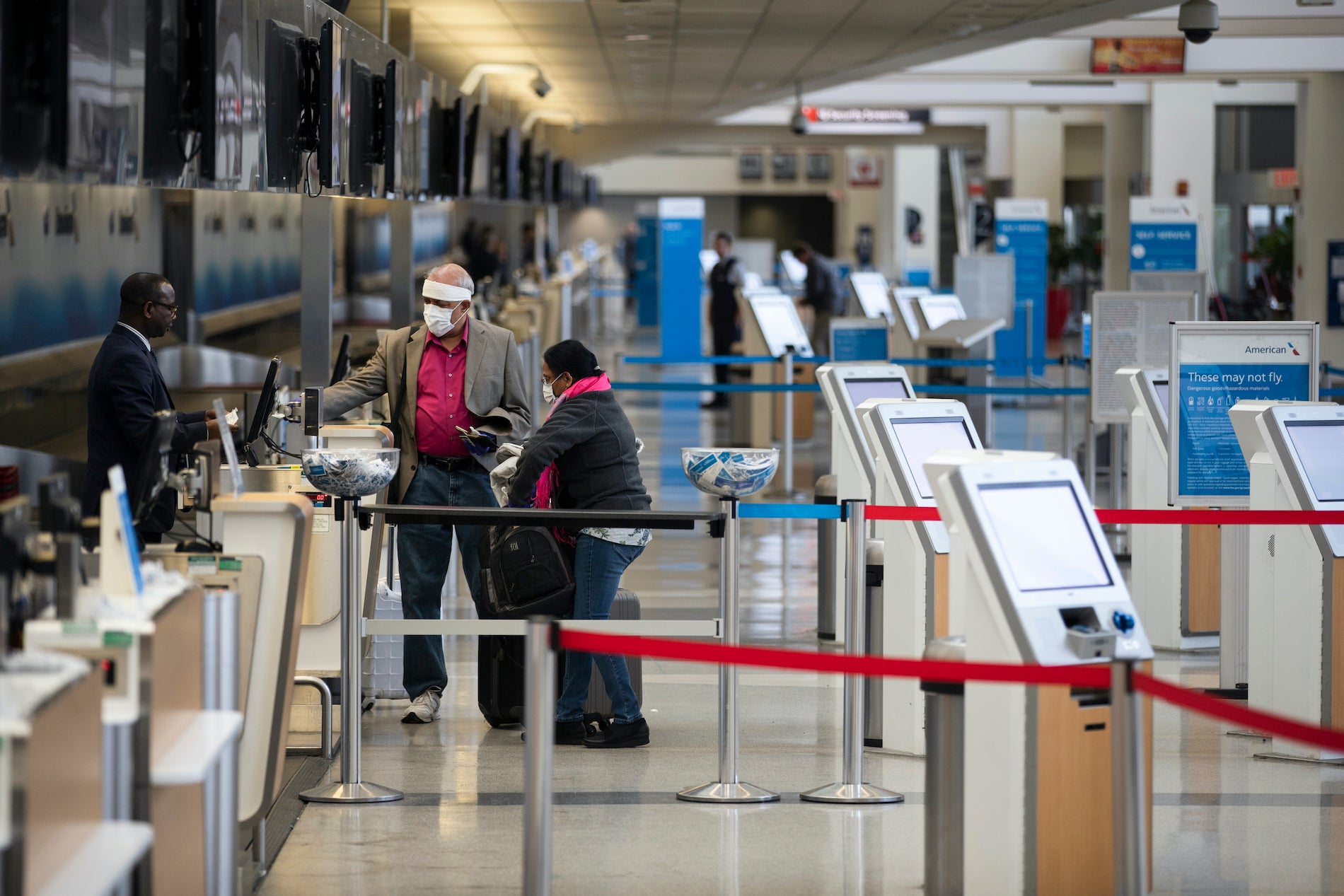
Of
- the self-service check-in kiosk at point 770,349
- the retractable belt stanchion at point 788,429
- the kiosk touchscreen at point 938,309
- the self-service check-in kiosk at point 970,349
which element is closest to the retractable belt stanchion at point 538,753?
the self-service check-in kiosk at point 970,349

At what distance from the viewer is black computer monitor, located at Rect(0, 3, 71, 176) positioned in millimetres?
3791

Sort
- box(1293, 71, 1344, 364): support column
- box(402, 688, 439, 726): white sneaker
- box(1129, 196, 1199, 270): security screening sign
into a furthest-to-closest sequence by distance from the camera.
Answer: box(1293, 71, 1344, 364): support column
box(1129, 196, 1199, 270): security screening sign
box(402, 688, 439, 726): white sneaker

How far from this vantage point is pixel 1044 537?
4.02 meters

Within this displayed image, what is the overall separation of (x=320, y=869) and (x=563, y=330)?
14.5m

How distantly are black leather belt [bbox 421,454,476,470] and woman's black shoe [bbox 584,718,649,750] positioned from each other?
3.59ft

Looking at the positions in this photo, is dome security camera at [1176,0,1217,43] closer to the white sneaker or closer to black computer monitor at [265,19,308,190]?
black computer monitor at [265,19,308,190]

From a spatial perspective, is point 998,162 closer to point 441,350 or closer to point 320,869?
point 441,350

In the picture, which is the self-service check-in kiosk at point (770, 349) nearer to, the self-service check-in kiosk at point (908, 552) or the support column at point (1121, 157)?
the self-service check-in kiosk at point (908, 552)

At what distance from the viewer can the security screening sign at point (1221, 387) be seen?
279 inches

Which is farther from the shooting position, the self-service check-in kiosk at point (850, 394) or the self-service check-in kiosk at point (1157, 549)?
the self-service check-in kiosk at point (1157, 549)

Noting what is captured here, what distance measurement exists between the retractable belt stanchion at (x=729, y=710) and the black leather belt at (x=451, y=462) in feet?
4.45

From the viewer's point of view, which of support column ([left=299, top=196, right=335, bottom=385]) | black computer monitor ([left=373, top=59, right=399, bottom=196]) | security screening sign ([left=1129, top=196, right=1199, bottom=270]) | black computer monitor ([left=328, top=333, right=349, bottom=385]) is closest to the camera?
black computer monitor ([left=328, top=333, right=349, bottom=385])

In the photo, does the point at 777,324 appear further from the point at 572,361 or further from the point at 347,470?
the point at 347,470

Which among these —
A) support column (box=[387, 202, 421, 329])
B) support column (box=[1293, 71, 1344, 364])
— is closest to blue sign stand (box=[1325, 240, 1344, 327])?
support column (box=[1293, 71, 1344, 364])
